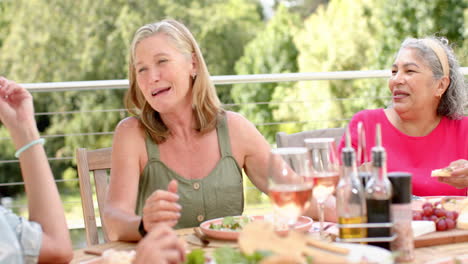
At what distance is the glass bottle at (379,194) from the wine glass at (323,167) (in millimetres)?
143

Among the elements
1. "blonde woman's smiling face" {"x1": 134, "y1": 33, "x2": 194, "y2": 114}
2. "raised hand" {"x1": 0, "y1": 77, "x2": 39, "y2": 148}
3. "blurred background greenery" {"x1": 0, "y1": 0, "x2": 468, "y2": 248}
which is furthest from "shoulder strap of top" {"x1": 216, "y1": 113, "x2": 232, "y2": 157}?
"blurred background greenery" {"x1": 0, "y1": 0, "x2": 468, "y2": 248}

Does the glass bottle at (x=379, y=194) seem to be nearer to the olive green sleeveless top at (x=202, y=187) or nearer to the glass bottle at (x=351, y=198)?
the glass bottle at (x=351, y=198)

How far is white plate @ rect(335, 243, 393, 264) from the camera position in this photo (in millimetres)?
1287

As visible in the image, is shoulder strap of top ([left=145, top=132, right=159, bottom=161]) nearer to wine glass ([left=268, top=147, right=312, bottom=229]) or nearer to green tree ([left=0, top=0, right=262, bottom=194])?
wine glass ([left=268, top=147, right=312, bottom=229])

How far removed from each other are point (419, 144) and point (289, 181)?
64.2 inches

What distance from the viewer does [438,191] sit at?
267 cm

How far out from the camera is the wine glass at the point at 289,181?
1391mm

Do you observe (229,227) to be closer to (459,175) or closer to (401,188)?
(401,188)

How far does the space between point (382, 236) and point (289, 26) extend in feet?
67.8

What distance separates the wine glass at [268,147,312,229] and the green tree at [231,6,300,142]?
63.4ft

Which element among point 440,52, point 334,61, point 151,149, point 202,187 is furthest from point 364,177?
point 334,61

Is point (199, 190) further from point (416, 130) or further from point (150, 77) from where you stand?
point (416, 130)

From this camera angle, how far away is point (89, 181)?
7.20 feet

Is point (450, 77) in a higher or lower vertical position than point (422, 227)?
higher
